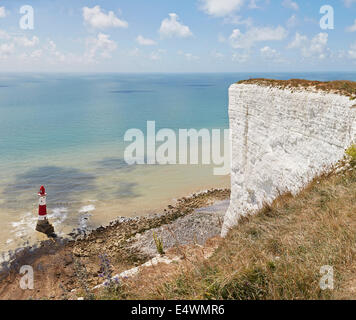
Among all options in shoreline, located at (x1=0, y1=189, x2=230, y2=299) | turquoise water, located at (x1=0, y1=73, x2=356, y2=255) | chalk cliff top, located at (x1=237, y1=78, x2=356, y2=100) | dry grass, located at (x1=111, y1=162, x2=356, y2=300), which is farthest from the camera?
turquoise water, located at (x1=0, y1=73, x2=356, y2=255)

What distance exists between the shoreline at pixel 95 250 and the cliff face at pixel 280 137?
460 centimetres

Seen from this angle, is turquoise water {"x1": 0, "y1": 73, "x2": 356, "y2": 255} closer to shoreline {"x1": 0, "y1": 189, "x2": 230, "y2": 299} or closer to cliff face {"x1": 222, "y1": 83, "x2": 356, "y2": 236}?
shoreline {"x1": 0, "y1": 189, "x2": 230, "y2": 299}

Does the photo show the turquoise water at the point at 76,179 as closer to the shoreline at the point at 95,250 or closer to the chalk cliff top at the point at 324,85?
the shoreline at the point at 95,250

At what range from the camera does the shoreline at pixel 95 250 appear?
547 inches

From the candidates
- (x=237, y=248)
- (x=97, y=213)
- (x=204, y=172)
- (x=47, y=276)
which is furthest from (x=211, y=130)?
(x=237, y=248)

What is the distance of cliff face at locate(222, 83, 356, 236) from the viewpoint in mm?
9914

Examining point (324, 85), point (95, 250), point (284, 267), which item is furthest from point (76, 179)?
point (284, 267)

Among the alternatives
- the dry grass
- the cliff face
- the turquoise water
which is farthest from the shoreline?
the dry grass

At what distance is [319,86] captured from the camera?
10.8 meters

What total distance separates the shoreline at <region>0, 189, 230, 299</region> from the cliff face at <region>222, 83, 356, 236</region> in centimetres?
460

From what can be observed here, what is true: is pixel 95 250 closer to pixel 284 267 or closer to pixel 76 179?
pixel 76 179

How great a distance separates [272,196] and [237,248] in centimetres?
695

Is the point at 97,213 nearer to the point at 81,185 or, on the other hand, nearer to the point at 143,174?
the point at 81,185

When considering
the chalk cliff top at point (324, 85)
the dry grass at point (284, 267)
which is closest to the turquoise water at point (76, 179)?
the chalk cliff top at point (324, 85)
